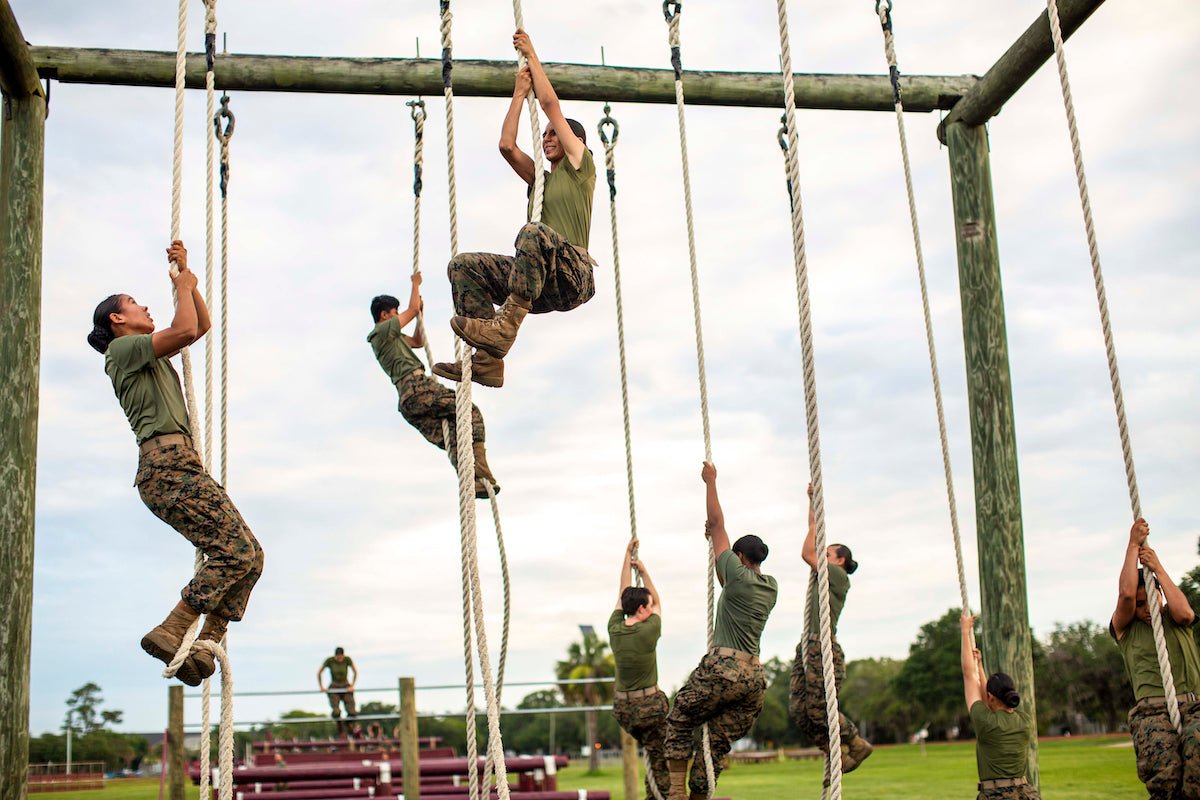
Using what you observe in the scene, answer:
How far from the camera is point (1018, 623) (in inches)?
245

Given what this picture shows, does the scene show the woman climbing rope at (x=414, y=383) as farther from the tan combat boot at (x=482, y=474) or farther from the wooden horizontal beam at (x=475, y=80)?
the wooden horizontal beam at (x=475, y=80)

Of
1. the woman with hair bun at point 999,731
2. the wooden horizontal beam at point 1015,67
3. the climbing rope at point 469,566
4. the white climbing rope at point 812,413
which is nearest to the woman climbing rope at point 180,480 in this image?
the climbing rope at point 469,566

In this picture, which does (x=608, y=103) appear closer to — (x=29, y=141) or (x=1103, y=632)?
(x=29, y=141)

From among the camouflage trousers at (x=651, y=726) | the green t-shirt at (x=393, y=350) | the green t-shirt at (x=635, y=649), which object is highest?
the green t-shirt at (x=393, y=350)

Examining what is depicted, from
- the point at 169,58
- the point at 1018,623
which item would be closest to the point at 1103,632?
the point at 1018,623

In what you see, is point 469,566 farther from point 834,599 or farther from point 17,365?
point 834,599

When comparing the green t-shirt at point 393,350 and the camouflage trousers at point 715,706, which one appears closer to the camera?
the camouflage trousers at point 715,706

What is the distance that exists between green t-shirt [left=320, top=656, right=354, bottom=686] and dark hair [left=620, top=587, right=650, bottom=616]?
8.97 m

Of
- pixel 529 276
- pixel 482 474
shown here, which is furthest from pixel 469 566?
pixel 482 474

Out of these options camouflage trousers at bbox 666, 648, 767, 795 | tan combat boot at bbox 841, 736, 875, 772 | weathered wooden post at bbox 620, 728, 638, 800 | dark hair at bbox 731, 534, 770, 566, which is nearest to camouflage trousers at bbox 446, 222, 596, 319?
dark hair at bbox 731, 534, 770, 566

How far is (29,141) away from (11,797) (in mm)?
3030

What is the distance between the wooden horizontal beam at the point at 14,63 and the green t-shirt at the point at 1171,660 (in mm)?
5573

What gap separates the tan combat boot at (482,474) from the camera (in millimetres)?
A: 5836

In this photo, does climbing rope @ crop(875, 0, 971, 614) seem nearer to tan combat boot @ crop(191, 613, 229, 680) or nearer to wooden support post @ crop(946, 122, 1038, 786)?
wooden support post @ crop(946, 122, 1038, 786)
